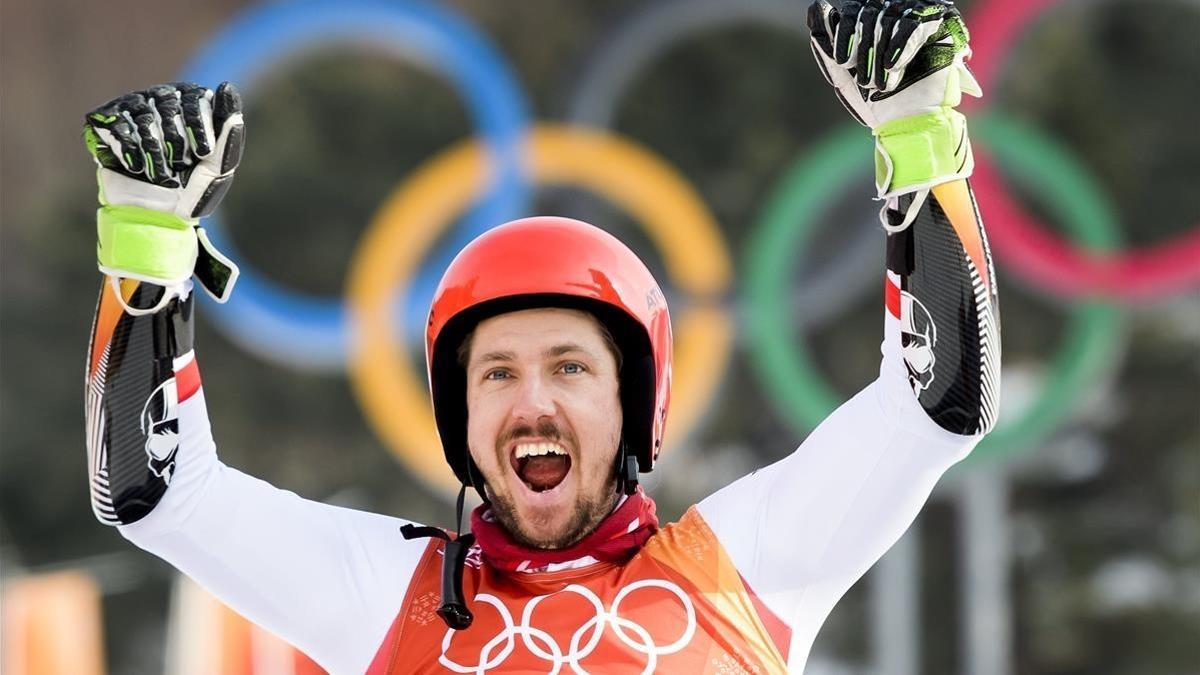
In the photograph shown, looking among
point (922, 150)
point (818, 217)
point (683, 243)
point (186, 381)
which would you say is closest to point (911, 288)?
point (922, 150)

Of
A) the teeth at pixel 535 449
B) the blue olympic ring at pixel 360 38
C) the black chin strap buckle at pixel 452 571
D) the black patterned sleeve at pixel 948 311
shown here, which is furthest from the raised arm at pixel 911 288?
the blue olympic ring at pixel 360 38

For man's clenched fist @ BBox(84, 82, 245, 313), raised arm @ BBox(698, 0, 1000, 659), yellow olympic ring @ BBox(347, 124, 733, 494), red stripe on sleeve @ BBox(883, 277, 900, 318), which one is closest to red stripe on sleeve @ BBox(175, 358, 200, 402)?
man's clenched fist @ BBox(84, 82, 245, 313)

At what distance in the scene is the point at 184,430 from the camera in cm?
442

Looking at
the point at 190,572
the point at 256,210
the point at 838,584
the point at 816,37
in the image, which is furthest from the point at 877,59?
the point at 256,210

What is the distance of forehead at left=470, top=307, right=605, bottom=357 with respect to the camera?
14.9ft

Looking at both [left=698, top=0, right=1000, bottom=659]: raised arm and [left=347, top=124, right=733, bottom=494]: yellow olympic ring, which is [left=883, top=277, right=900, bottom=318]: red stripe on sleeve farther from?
[left=347, top=124, right=733, bottom=494]: yellow olympic ring

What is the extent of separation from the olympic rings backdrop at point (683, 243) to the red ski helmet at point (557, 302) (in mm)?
7980

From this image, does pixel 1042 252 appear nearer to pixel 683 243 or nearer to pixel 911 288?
pixel 683 243

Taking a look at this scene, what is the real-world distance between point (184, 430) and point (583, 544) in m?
0.94

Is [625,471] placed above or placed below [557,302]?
below

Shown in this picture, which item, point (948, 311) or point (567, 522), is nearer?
point (948, 311)

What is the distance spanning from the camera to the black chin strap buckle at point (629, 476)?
463cm

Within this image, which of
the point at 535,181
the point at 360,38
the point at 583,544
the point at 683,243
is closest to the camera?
the point at 583,544

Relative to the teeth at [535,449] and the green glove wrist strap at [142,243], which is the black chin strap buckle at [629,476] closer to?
the teeth at [535,449]
